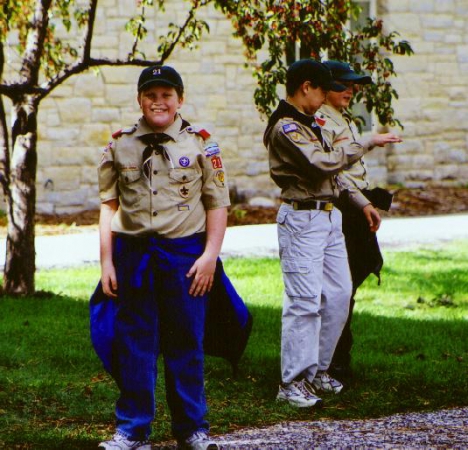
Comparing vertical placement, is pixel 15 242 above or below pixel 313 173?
below

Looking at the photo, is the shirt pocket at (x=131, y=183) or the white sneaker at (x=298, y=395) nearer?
the shirt pocket at (x=131, y=183)

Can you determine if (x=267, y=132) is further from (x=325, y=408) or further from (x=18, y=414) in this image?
(x=18, y=414)

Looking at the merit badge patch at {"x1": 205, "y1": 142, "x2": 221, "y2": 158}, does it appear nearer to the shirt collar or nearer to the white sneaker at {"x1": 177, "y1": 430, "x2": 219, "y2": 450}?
the shirt collar

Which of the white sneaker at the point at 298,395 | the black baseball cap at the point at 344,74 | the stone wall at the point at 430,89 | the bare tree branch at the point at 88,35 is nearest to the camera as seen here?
the white sneaker at the point at 298,395

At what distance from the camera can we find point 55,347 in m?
7.17

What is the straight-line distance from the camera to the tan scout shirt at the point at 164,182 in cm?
432

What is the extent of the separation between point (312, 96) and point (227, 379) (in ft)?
5.86

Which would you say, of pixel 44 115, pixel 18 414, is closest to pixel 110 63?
pixel 18 414

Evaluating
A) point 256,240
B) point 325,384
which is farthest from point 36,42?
point 325,384

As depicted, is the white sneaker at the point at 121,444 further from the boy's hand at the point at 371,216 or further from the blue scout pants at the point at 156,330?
the boy's hand at the point at 371,216

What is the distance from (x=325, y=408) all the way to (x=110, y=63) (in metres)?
4.18

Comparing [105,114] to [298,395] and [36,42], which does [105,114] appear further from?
[298,395]

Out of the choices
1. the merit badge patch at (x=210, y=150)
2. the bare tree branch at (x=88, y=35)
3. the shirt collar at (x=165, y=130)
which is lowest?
the merit badge patch at (x=210, y=150)

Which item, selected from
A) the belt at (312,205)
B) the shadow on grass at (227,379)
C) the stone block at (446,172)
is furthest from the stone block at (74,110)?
the belt at (312,205)
